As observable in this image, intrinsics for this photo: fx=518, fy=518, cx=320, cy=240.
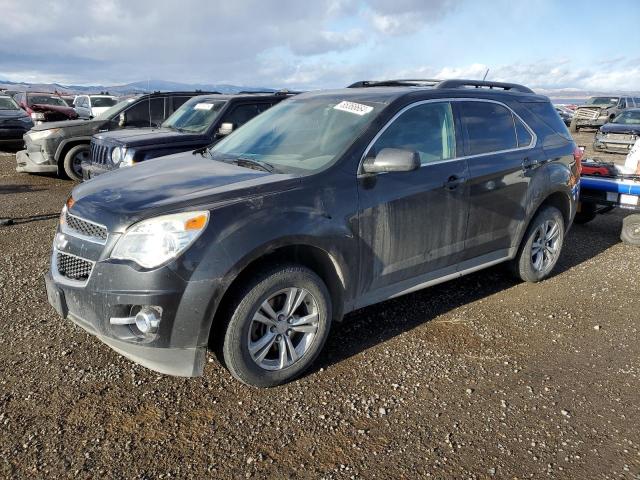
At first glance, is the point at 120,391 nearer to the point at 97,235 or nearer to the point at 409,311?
the point at 97,235

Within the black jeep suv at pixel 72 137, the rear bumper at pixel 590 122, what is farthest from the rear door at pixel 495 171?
the rear bumper at pixel 590 122

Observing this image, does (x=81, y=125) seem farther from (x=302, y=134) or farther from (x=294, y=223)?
(x=294, y=223)

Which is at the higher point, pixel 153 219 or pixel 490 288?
pixel 153 219

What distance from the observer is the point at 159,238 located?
9.08ft

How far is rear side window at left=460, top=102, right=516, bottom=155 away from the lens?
4.18 m

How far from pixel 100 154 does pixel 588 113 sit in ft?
82.8

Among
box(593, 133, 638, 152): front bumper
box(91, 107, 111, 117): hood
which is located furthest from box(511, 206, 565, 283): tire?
box(91, 107, 111, 117): hood

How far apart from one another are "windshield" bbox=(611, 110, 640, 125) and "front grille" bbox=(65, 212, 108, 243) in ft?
59.3

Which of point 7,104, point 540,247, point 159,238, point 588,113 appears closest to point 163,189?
point 159,238

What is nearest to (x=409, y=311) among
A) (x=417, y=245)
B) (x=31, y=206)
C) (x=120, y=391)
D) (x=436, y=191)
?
(x=417, y=245)

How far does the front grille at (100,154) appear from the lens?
7.29m

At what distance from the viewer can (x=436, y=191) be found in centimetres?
382

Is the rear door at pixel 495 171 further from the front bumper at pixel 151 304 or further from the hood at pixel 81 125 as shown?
the hood at pixel 81 125

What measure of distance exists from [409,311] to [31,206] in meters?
6.50
